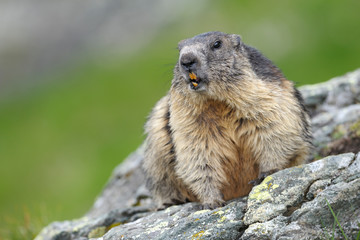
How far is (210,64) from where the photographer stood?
6332 mm

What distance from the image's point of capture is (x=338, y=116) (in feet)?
29.2

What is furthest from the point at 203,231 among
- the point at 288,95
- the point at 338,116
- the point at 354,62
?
the point at 354,62

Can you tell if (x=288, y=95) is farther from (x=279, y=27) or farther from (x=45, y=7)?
(x=45, y=7)

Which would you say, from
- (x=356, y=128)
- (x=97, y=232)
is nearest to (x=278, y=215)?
(x=97, y=232)

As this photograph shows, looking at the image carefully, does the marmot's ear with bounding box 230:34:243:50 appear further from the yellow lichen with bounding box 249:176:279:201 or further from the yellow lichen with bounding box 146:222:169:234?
the yellow lichen with bounding box 146:222:169:234

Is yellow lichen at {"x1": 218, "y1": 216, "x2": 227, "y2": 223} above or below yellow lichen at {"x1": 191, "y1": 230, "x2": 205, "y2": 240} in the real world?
above

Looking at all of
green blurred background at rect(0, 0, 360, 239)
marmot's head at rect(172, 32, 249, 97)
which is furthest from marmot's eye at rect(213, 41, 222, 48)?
green blurred background at rect(0, 0, 360, 239)

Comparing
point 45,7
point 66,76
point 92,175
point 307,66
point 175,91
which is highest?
point 45,7

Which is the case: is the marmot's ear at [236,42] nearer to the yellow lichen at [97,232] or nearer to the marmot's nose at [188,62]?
the marmot's nose at [188,62]

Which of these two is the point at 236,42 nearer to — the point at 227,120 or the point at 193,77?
the point at 193,77

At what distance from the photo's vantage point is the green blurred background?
746 inches

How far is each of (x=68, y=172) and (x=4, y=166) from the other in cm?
374

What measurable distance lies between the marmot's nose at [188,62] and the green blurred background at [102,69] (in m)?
10.3

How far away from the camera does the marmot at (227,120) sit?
633 centimetres
